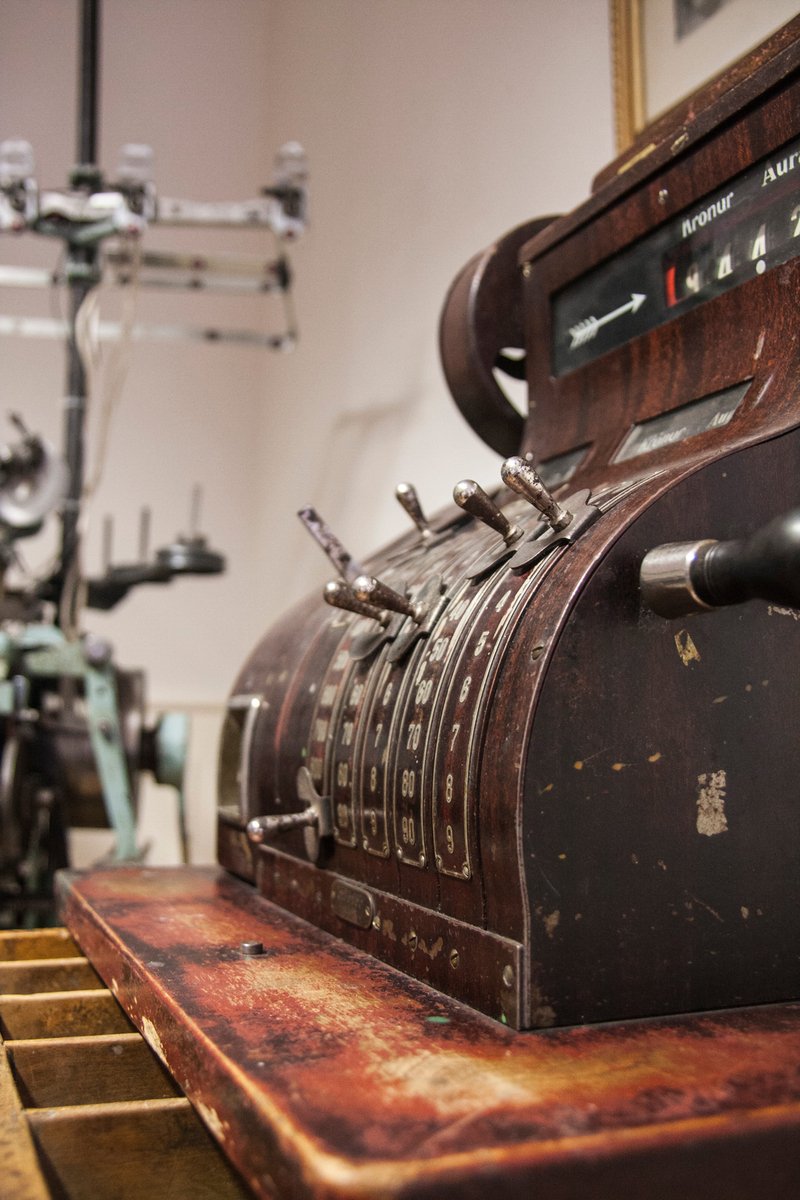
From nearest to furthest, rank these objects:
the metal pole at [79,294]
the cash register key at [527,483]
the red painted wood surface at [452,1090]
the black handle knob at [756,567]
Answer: the red painted wood surface at [452,1090] → the black handle knob at [756,567] → the cash register key at [527,483] → the metal pole at [79,294]

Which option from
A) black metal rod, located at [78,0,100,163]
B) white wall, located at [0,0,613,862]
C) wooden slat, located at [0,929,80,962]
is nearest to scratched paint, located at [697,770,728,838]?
wooden slat, located at [0,929,80,962]

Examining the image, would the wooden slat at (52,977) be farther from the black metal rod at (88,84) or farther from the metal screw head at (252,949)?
the black metal rod at (88,84)

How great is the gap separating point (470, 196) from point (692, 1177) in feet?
7.37

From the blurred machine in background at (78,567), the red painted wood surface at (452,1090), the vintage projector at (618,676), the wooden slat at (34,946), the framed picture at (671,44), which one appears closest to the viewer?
the red painted wood surface at (452,1090)

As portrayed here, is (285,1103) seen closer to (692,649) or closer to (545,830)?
(545,830)

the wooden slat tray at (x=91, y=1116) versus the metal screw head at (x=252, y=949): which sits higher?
the metal screw head at (x=252, y=949)

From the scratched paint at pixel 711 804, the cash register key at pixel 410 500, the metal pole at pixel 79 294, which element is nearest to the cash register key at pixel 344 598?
the cash register key at pixel 410 500

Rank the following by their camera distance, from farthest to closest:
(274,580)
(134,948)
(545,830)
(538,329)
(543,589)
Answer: (274,580)
(538,329)
(134,948)
(543,589)
(545,830)

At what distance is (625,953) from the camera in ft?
2.69

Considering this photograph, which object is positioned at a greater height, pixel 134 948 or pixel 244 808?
pixel 244 808

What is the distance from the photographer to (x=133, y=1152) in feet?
2.77

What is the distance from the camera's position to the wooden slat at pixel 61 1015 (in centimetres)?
111

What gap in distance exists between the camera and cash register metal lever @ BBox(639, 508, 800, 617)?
0.71 m

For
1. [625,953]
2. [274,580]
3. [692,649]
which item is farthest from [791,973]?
[274,580]
